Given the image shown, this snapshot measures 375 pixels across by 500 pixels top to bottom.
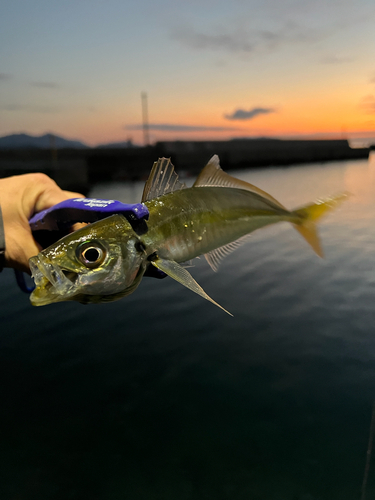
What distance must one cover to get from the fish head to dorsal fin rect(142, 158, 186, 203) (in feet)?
1.56

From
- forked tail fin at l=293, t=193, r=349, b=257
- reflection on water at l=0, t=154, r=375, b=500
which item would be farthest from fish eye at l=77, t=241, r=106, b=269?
reflection on water at l=0, t=154, r=375, b=500

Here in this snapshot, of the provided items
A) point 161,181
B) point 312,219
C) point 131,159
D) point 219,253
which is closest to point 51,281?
point 161,181

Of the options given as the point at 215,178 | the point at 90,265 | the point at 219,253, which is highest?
the point at 215,178

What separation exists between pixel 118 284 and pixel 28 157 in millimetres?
60676

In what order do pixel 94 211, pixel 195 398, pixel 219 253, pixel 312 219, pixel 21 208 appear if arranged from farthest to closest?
pixel 195 398
pixel 312 219
pixel 219 253
pixel 21 208
pixel 94 211

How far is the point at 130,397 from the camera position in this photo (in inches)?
455

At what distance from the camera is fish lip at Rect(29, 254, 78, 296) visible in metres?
2.51

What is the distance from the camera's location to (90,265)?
2.63 metres

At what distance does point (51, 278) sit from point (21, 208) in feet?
5.33

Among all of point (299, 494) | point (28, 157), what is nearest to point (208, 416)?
point (299, 494)

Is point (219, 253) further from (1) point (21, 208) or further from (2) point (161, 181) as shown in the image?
(1) point (21, 208)

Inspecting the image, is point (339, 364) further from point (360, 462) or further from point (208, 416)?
point (208, 416)

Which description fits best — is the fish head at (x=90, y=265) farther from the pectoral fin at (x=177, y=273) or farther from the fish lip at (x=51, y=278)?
the pectoral fin at (x=177, y=273)

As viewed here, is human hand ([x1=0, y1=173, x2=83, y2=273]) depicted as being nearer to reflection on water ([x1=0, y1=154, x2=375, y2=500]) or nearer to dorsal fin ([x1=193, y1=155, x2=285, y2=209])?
dorsal fin ([x1=193, y1=155, x2=285, y2=209])
